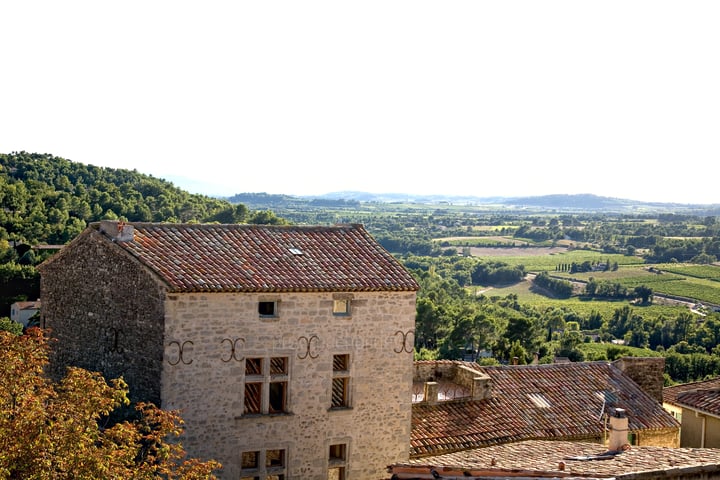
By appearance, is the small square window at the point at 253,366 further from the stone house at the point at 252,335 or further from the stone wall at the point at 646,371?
the stone wall at the point at 646,371

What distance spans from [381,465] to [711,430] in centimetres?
900

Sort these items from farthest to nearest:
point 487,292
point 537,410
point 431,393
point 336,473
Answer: point 487,292
point 537,410
point 431,393
point 336,473

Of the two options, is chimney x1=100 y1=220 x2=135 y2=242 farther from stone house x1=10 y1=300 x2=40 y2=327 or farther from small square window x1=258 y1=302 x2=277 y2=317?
stone house x1=10 y1=300 x2=40 y2=327

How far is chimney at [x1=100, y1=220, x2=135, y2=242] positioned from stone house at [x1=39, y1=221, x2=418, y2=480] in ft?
0.10

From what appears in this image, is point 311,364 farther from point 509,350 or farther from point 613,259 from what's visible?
point 613,259

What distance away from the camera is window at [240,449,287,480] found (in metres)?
20.3

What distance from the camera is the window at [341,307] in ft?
70.3

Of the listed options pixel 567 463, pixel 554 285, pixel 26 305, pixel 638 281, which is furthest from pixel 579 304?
pixel 567 463

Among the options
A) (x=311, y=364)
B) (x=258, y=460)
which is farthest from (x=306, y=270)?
(x=258, y=460)

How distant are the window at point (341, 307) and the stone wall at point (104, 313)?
4408 millimetres

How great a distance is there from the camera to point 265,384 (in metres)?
20.4

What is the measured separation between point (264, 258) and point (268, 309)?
139cm

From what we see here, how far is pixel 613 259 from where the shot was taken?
189 m

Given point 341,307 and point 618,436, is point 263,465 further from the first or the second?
point 618,436
